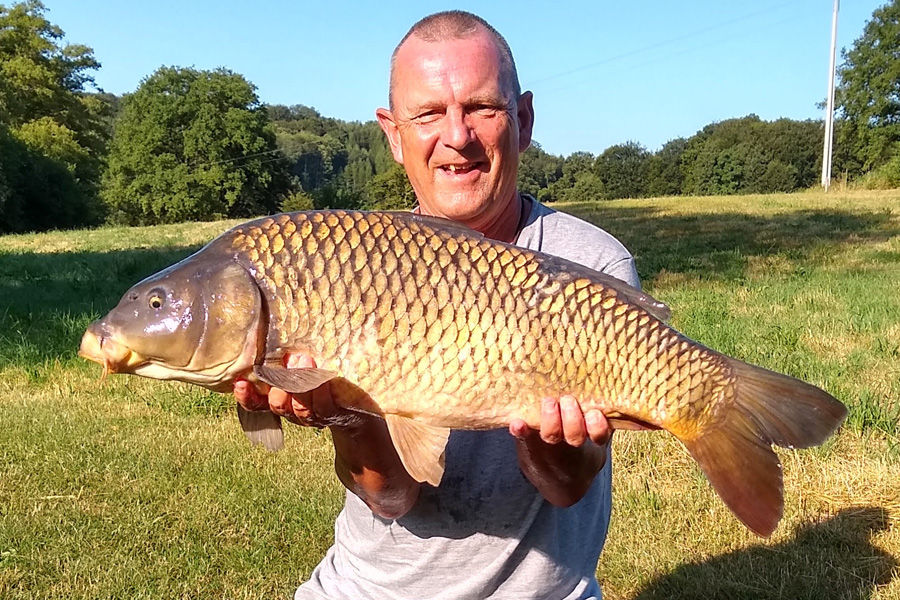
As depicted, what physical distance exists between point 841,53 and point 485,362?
39432 mm

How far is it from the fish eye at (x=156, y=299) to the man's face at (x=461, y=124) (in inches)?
25.6

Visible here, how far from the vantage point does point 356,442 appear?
1.61 metres

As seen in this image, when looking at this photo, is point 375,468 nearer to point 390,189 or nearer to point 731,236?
point 731,236

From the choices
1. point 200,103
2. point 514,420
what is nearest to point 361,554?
point 514,420

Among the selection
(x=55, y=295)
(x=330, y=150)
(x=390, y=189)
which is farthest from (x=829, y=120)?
(x=330, y=150)

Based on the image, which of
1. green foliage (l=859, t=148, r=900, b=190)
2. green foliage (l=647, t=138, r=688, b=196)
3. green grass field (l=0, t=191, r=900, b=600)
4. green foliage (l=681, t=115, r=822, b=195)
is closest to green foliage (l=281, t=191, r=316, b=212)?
green foliage (l=647, t=138, r=688, b=196)

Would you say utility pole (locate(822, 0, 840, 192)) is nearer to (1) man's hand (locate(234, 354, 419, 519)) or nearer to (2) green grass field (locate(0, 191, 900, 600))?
(2) green grass field (locate(0, 191, 900, 600))

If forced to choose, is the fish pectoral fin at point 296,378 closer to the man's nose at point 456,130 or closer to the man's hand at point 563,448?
the man's hand at point 563,448

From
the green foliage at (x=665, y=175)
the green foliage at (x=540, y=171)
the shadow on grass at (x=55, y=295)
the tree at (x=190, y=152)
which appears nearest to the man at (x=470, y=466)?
the shadow on grass at (x=55, y=295)

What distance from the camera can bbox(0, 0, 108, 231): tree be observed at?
27297 millimetres

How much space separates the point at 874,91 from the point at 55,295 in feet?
114

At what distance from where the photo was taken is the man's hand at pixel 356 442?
4.78 feet

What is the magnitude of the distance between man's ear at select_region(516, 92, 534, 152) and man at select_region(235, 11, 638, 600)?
2.3 inches

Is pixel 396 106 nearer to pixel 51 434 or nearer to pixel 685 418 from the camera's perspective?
pixel 685 418
